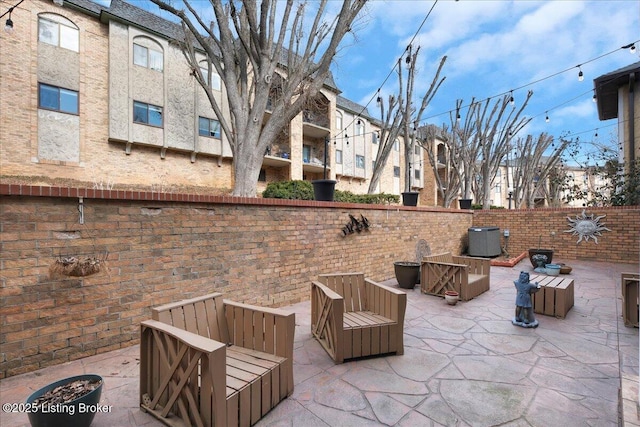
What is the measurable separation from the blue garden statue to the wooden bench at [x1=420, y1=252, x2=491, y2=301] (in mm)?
1145

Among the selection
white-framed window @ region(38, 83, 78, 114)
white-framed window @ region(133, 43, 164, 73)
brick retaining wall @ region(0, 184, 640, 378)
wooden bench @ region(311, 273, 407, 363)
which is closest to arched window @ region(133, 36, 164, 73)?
white-framed window @ region(133, 43, 164, 73)

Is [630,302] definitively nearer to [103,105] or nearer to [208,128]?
[208,128]

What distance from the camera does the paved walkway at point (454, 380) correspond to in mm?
2148

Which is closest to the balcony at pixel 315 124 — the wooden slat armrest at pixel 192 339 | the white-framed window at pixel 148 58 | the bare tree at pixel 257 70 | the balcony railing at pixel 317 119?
the balcony railing at pixel 317 119

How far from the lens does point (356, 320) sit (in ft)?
10.6

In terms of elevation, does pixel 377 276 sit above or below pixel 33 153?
below

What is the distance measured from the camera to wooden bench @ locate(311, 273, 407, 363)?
295 cm

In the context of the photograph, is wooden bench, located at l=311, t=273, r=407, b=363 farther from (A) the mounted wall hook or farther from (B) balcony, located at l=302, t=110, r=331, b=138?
(B) balcony, located at l=302, t=110, r=331, b=138

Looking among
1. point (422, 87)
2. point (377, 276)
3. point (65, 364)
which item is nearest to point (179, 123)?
point (422, 87)

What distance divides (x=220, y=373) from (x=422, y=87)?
13476 millimetres

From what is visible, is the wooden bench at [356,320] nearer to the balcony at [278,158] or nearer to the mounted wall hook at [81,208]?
the mounted wall hook at [81,208]

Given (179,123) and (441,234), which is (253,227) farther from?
(179,123)

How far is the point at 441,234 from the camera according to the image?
31.4 ft

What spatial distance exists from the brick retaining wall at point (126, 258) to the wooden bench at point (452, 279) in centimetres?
220
